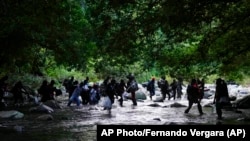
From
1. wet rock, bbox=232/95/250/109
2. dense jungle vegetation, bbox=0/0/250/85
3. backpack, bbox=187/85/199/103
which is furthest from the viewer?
wet rock, bbox=232/95/250/109

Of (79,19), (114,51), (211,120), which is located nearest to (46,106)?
(79,19)

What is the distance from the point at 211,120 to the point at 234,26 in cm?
378

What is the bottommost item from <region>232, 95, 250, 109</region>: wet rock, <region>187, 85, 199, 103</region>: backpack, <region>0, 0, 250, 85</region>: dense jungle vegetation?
<region>232, 95, 250, 109</region>: wet rock

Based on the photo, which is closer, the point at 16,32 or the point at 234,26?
the point at 234,26

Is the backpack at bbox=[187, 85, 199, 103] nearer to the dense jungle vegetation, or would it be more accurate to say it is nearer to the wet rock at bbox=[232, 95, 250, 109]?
the dense jungle vegetation

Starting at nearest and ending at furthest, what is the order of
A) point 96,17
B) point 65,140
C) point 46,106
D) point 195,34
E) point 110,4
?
point 65,140
point 110,4
point 96,17
point 195,34
point 46,106

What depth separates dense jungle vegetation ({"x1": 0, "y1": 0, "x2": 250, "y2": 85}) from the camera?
1482cm

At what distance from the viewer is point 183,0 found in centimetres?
1327

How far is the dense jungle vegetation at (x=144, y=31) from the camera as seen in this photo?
14.8 metres

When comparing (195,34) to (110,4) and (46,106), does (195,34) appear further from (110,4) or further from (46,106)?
(46,106)

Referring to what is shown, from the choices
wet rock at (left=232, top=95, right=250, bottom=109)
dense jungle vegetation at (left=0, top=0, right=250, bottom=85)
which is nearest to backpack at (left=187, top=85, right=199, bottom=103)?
dense jungle vegetation at (left=0, top=0, right=250, bottom=85)

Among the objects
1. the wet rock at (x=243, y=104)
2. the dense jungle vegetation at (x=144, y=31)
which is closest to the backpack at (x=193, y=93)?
the dense jungle vegetation at (x=144, y=31)

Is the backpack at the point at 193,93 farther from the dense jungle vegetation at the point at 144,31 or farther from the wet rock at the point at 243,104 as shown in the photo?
the wet rock at the point at 243,104

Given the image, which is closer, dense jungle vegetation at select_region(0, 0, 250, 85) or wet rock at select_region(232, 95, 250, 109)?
dense jungle vegetation at select_region(0, 0, 250, 85)
